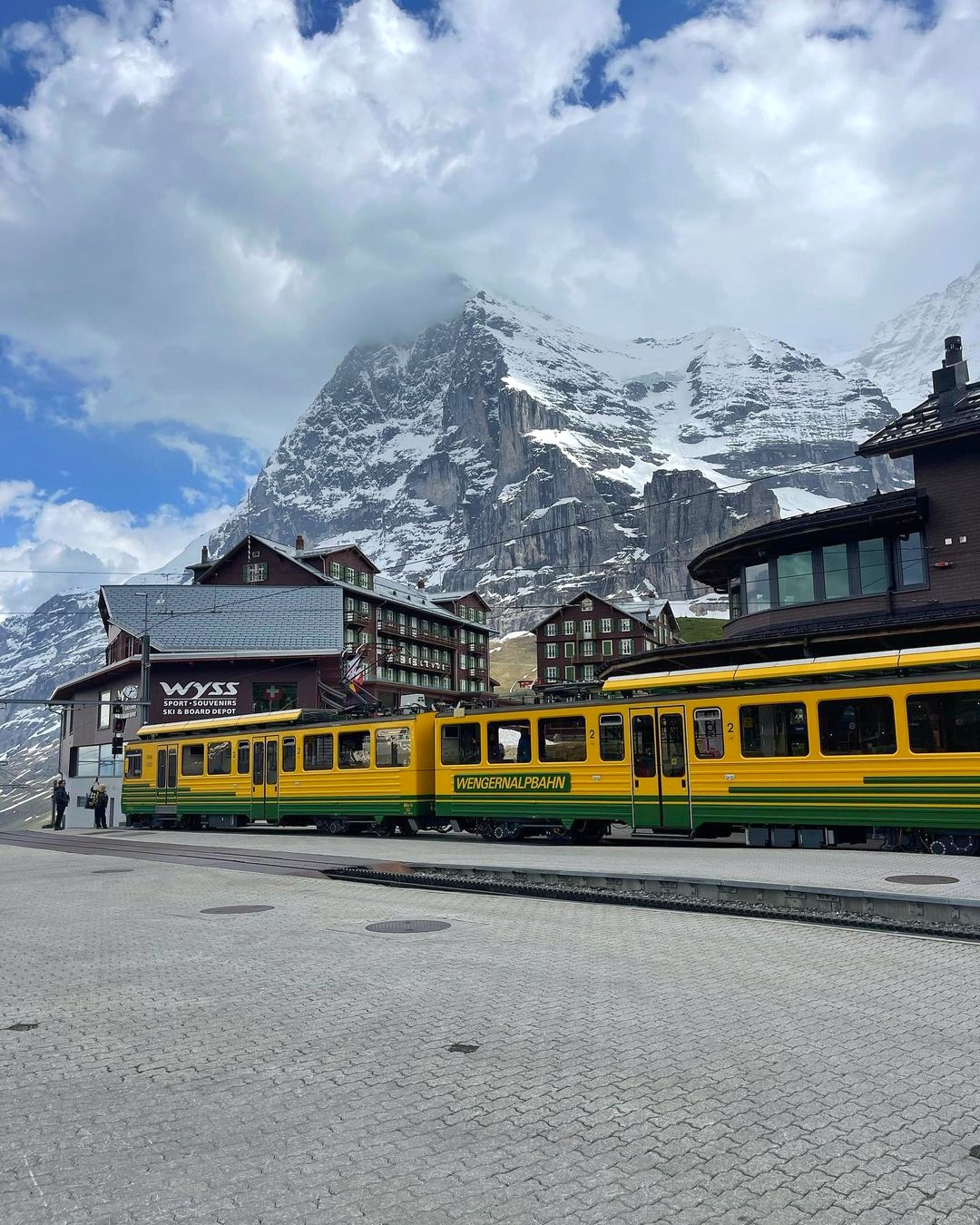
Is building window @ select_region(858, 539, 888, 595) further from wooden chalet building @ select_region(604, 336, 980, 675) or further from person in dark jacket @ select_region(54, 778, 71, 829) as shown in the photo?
person in dark jacket @ select_region(54, 778, 71, 829)

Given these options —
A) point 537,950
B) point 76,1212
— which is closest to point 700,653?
point 537,950

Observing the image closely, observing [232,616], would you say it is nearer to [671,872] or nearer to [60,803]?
[60,803]

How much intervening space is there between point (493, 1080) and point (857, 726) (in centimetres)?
1373

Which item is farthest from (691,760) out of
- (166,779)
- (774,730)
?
(166,779)

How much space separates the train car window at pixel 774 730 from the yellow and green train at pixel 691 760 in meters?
0.03

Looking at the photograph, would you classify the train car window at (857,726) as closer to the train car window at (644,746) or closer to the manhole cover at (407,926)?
the train car window at (644,746)

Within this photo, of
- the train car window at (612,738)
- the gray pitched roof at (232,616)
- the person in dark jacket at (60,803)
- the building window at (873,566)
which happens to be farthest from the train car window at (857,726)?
the gray pitched roof at (232,616)

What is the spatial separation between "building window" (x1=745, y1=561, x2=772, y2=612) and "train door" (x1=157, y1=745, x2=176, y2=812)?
68.1ft

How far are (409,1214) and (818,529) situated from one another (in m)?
26.9

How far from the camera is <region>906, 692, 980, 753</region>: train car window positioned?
631 inches

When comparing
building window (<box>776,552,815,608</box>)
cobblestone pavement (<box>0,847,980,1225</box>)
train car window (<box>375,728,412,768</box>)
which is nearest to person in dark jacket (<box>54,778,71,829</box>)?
train car window (<box>375,728,412,768</box>)

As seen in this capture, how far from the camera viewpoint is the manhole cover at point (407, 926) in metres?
10.3

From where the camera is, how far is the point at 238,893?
13.7 m

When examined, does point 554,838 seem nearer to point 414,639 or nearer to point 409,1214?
point 409,1214
